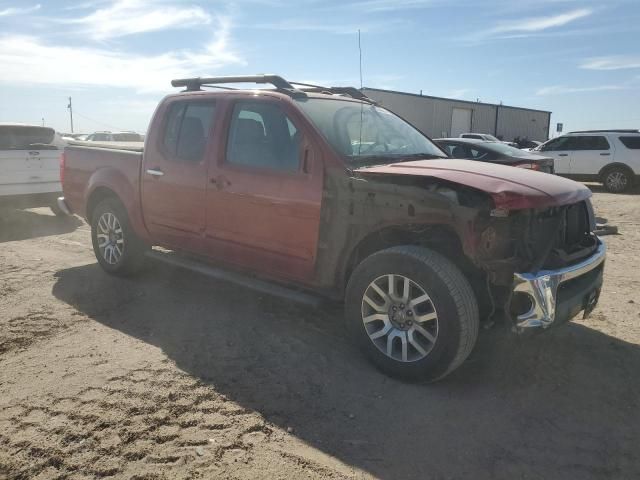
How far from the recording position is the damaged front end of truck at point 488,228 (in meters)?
3.19

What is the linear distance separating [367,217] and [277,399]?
130cm

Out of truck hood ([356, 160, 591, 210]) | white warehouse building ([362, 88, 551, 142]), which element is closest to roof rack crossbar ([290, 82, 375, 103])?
truck hood ([356, 160, 591, 210])

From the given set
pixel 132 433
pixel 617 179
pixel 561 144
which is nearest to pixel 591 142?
pixel 561 144

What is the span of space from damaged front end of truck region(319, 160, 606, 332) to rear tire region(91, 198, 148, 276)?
252 cm

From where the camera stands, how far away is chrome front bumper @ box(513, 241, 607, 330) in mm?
3123

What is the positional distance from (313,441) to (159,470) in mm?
785

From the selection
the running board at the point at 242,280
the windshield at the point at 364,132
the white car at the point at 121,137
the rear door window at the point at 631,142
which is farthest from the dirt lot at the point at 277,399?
the white car at the point at 121,137

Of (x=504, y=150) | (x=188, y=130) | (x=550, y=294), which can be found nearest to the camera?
(x=550, y=294)

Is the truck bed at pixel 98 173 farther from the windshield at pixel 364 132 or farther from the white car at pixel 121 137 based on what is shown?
the white car at pixel 121 137

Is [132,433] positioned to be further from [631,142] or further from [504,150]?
[631,142]

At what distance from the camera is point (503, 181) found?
3.34m

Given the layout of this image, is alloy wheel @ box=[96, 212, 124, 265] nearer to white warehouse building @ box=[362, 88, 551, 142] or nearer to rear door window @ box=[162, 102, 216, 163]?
rear door window @ box=[162, 102, 216, 163]

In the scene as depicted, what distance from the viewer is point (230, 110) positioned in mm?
4535

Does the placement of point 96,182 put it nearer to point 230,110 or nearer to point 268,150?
point 230,110
